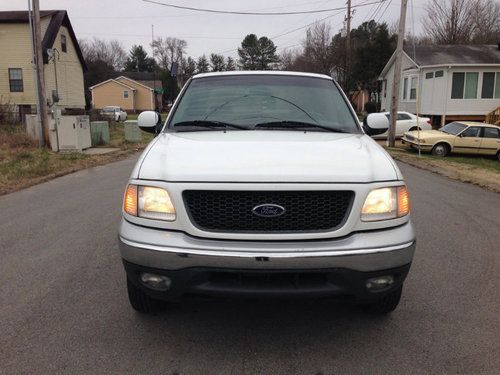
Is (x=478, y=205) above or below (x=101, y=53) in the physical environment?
below

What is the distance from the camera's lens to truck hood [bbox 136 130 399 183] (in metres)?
2.91

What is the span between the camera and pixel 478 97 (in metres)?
27.6

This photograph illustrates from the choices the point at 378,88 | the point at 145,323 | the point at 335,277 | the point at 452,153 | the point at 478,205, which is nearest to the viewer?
the point at 335,277

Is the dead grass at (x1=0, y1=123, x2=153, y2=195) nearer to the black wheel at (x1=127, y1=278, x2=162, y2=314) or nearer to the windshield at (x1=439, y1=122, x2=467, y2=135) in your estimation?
the black wheel at (x1=127, y1=278, x2=162, y2=314)

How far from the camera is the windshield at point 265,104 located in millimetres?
4102

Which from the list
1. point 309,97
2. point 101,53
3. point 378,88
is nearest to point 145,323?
point 309,97

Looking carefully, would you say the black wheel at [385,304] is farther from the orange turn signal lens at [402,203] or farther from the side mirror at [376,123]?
the side mirror at [376,123]

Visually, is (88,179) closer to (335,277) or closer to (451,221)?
(451,221)

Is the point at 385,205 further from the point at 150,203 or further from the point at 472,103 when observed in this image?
the point at 472,103

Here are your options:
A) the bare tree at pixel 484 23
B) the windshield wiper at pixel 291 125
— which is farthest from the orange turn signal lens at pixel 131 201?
the bare tree at pixel 484 23

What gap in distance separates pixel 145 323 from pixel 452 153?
17384 millimetres

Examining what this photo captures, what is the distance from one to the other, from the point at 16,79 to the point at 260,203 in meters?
35.2

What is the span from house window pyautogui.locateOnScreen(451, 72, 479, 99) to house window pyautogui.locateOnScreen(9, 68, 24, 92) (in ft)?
91.3

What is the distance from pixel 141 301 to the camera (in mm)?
3510
